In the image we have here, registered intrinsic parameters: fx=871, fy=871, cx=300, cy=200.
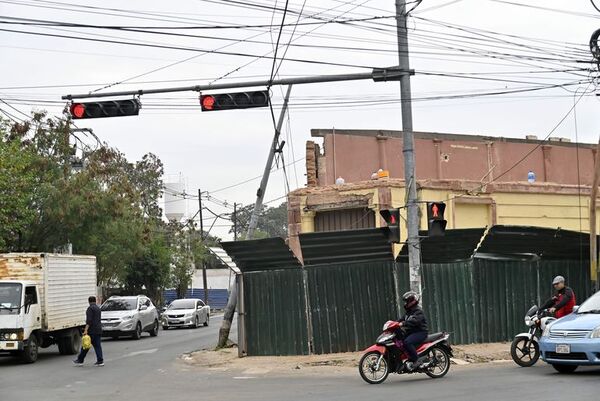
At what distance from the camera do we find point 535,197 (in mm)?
31797

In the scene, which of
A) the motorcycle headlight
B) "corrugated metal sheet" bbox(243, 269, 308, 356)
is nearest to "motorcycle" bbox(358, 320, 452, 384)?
the motorcycle headlight

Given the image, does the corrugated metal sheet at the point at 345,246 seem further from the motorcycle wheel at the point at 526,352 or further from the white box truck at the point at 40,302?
the white box truck at the point at 40,302

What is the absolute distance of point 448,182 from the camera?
29.8m

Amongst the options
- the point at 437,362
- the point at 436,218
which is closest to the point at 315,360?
the point at 436,218

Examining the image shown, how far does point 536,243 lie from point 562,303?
17.4ft

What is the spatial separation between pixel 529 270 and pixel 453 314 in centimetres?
284

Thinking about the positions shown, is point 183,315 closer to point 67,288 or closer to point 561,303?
point 67,288

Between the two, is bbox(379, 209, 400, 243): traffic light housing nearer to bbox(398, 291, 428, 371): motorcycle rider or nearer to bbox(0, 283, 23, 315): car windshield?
bbox(398, 291, 428, 371): motorcycle rider

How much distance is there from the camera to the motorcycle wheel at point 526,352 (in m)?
16.8

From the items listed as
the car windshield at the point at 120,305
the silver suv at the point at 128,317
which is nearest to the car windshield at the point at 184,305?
the silver suv at the point at 128,317

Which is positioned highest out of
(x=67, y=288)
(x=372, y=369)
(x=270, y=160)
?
(x=270, y=160)

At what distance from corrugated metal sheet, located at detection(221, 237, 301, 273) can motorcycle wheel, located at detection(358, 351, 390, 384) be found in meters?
5.41

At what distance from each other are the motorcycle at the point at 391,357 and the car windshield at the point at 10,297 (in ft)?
35.3

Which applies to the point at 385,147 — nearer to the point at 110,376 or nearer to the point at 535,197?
the point at 535,197
